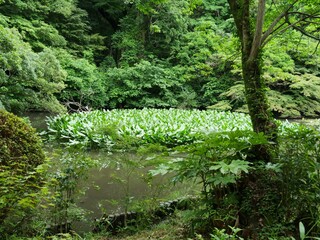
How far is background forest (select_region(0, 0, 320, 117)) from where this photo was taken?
535 inches

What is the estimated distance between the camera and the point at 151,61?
16953mm

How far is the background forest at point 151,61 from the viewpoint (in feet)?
44.6

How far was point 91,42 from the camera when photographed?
661 inches

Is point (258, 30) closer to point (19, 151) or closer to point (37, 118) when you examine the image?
point (19, 151)

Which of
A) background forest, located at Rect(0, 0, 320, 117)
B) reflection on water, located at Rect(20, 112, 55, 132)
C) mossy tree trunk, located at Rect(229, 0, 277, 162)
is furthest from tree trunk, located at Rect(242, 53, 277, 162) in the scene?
background forest, located at Rect(0, 0, 320, 117)

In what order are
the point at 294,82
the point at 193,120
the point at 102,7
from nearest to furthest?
the point at 193,120 → the point at 294,82 → the point at 102,7

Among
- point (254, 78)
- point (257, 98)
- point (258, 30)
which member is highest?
point (258, 30)

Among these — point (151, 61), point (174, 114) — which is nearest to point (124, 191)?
point (174, 114)

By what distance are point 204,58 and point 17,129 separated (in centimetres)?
1403

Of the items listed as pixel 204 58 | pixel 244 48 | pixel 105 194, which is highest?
pixel 204 58

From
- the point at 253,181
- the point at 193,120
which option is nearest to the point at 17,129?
the point at 253,181

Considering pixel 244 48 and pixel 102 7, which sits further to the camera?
pixel 102 7

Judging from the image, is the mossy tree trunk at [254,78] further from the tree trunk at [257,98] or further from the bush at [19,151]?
the bush at [19,151]

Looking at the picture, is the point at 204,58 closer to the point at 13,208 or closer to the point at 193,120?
the point at 193,120
